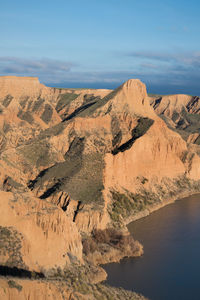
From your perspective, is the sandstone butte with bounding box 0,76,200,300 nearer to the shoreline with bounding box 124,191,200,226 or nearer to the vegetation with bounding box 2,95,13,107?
the shoreline with bounding box 124,191,200,226

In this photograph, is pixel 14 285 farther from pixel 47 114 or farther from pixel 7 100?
pixel 7 100

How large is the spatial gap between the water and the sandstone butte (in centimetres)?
189

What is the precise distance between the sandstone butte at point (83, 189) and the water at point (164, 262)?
1887mm

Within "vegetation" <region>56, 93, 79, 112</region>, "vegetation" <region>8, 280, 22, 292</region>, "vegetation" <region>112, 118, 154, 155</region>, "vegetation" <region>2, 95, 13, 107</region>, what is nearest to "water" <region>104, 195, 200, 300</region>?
"vegetation" <region>112, 118, 154, 155</region>

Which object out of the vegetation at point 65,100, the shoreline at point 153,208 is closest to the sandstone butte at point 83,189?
the shoreline at point 153,208

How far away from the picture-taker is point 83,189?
59.6 metres

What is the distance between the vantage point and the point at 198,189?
84.7m

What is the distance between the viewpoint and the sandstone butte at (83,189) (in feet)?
111

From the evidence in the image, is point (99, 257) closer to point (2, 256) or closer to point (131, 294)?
point (131, 294)

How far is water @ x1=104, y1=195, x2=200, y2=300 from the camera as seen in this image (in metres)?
41.4

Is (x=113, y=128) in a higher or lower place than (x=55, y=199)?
higher

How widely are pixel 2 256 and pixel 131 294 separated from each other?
11.1 meters

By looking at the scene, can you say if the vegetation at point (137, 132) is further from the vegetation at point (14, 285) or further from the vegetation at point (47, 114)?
the vegetation at point (14, 285)

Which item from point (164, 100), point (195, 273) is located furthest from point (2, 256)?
point (164, 100)
